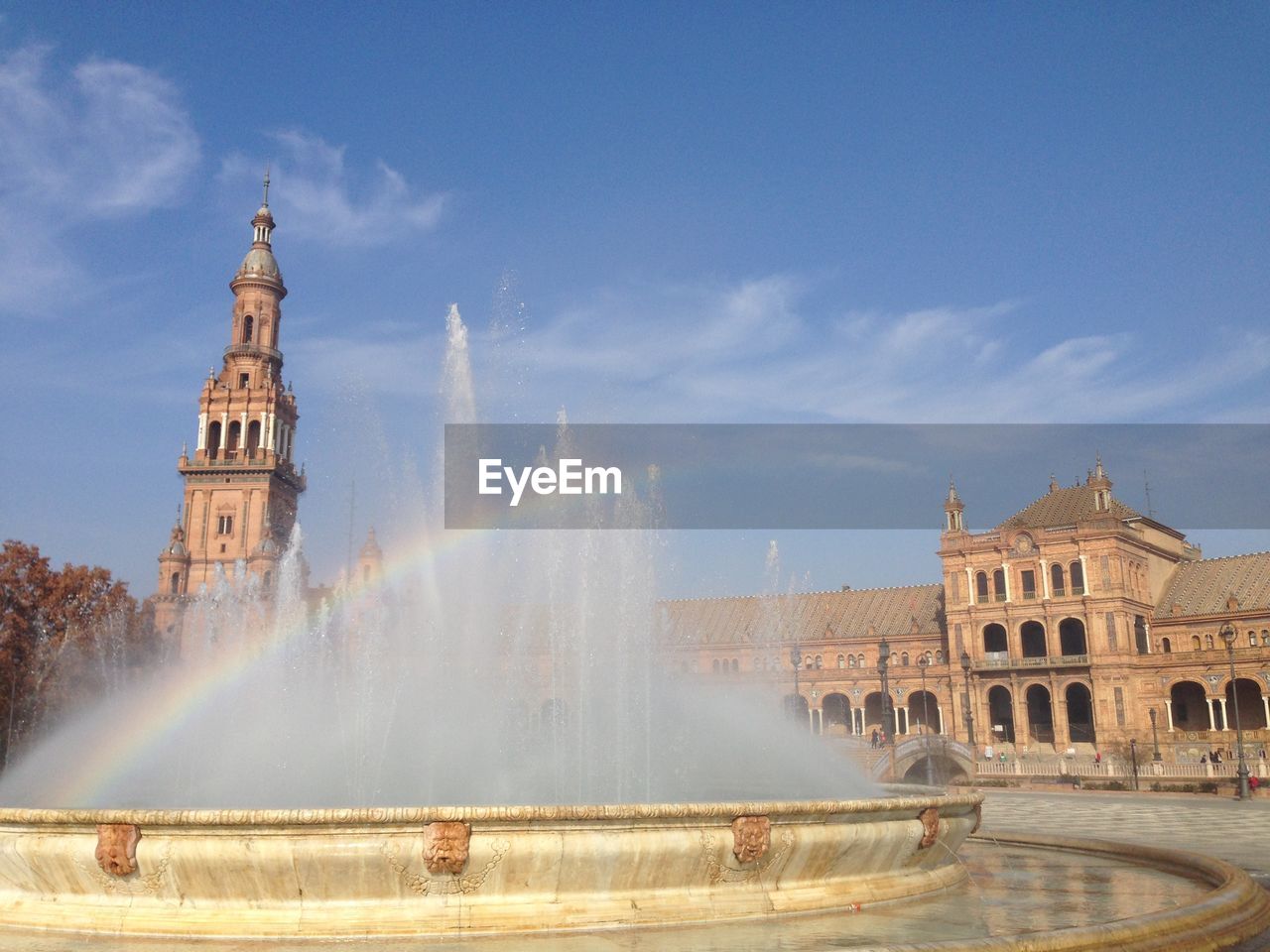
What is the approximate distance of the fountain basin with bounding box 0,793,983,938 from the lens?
7.37 m

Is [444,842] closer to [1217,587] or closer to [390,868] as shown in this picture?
[390,868]

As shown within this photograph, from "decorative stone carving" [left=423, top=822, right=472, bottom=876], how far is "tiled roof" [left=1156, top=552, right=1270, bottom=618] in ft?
194

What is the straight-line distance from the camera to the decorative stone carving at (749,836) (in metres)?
8.00

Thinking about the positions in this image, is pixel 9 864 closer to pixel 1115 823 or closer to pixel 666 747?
pixel 666 747

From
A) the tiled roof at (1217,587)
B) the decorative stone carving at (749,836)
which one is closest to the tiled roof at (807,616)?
the tiled roof at (1217,587)

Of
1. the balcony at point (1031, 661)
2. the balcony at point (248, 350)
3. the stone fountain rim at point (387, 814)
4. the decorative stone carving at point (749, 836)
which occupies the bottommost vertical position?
the decorative stone carving at point (749, 836)

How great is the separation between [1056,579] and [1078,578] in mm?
1239

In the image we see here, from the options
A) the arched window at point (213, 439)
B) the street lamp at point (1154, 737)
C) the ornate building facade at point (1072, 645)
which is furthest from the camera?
the arched window at point (213, 439)

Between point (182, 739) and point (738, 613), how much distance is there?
6308cm

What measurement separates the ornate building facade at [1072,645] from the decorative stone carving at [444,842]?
42.3 meters

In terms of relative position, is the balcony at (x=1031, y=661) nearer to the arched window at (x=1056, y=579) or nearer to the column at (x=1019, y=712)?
the column at (x=1019, y=712)

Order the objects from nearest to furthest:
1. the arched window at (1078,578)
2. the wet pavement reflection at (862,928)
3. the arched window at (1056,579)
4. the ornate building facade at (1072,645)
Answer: the wet pavement reflection at (862,928), the ornate building facade at (1072,645), the arched window at (1078,578), the arched window at (1056,579)

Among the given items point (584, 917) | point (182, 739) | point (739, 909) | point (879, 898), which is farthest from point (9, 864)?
point (182, 739)

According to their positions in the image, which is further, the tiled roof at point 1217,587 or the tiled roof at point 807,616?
the tiled roof at point 807,616
